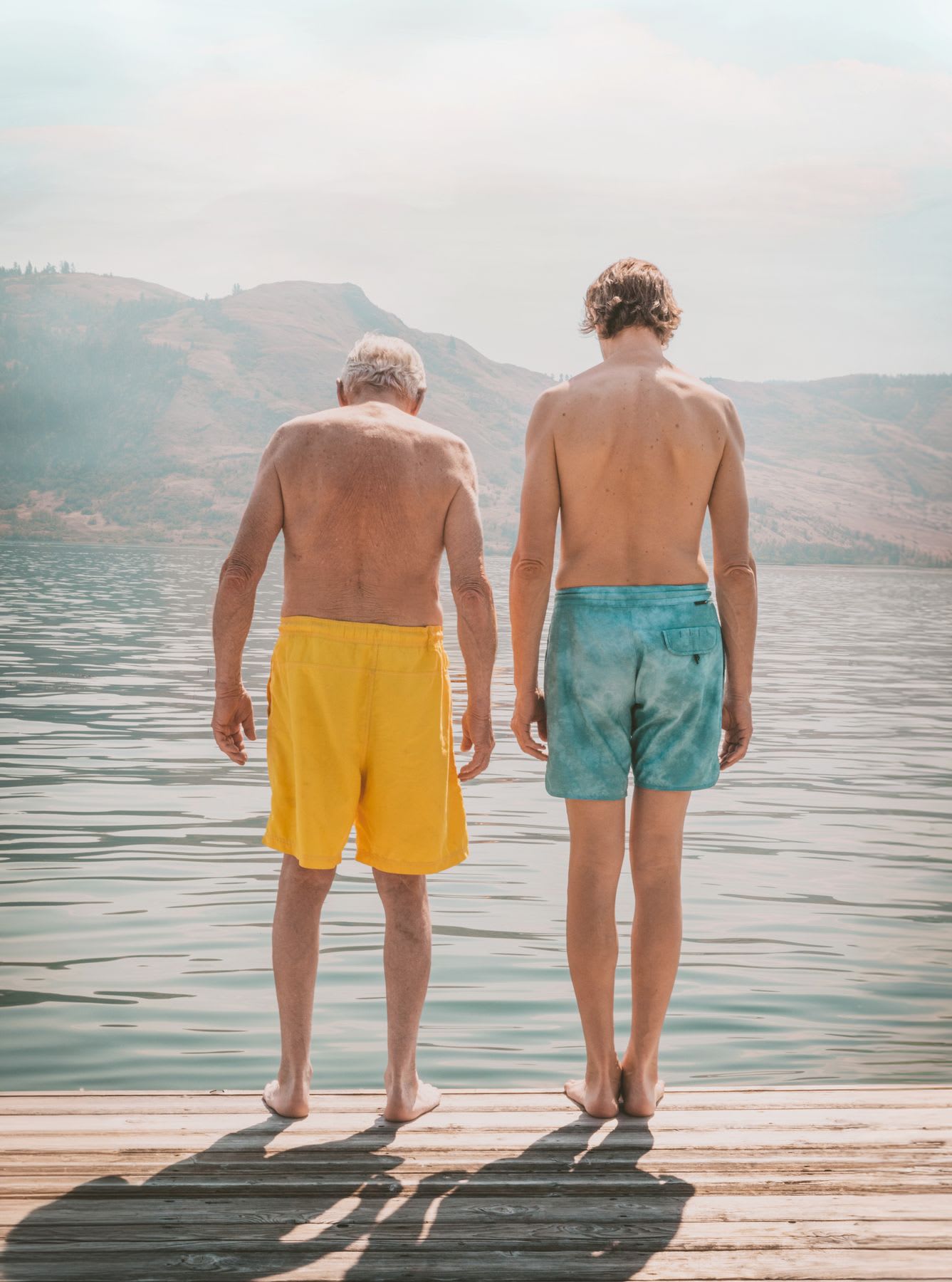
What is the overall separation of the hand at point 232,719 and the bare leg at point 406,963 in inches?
19.3

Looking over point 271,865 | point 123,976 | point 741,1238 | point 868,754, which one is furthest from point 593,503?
point 868,754

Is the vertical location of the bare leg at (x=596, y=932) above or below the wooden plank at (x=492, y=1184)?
above

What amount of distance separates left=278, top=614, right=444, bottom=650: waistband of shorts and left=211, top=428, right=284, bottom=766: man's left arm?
0.43ft

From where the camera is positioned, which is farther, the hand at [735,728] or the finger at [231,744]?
the hand at [735,728]

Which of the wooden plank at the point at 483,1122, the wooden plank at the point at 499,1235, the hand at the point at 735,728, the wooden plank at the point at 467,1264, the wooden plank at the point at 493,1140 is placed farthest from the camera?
the hand at the point at 735,728

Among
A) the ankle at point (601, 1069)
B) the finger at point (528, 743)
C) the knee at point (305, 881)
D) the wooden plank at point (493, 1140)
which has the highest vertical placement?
the finger at point (528, 743)

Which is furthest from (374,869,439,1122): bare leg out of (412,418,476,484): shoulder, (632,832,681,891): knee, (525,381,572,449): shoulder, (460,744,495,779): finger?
(525,381,572,449): shoulder

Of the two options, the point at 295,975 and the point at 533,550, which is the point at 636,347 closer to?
the point at 533,550

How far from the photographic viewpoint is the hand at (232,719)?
3.35m

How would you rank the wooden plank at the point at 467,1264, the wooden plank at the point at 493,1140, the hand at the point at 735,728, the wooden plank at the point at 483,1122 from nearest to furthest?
1. the wooden plank at the point at 467,1264
2. the wooden plank at the point at 493,1140
3. the wooden plank at the point at 483,1122
4. the hand at the point at 735,728

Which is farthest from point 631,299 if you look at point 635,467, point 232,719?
point 232,719

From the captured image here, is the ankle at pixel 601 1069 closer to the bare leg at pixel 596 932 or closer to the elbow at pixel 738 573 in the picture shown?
the bare leg at pixel 596 932

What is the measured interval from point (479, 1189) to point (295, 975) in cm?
71

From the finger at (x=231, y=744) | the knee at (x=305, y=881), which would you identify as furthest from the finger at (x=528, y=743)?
the finger at (x=231, y=744)
